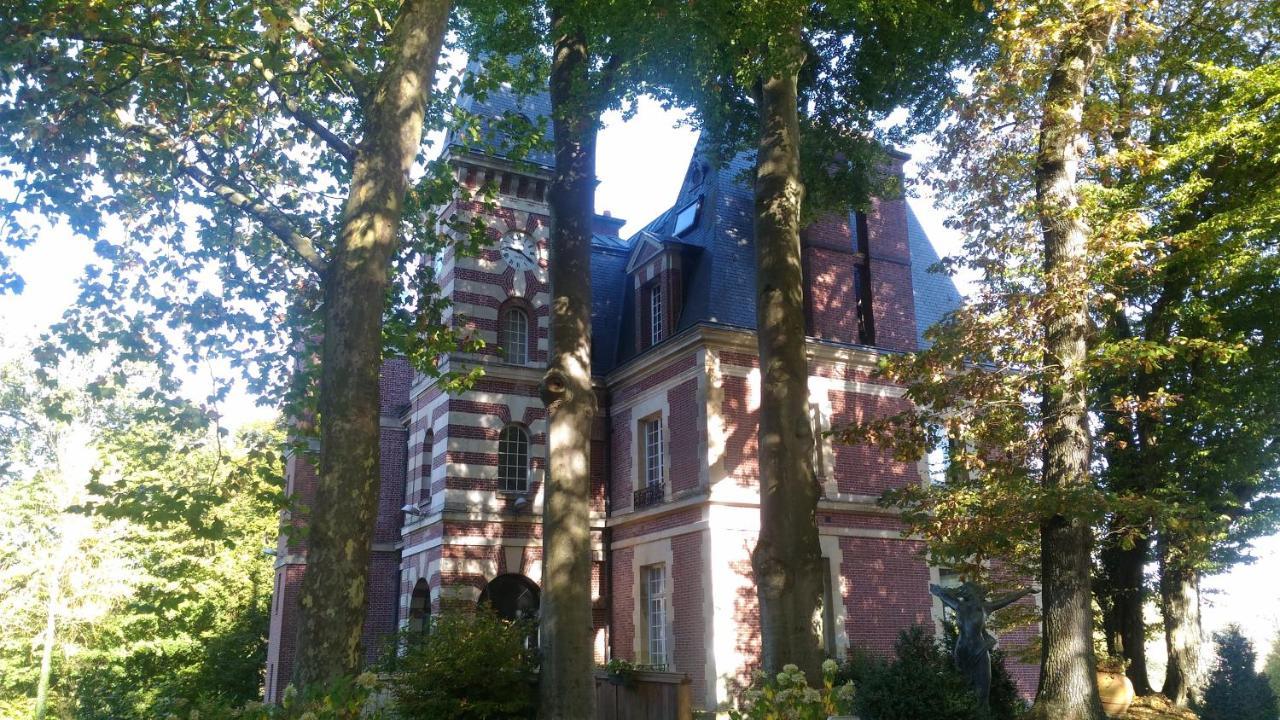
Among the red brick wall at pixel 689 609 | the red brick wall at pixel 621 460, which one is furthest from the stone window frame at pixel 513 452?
the red brick wall at pixel 689 609

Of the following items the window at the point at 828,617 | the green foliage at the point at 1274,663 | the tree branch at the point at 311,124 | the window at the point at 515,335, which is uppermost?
the window at the point at 515,335

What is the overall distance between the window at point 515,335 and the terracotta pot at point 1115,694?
1363 cm

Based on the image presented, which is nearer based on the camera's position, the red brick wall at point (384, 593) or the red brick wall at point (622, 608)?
the red brick wall at point (622, 608)

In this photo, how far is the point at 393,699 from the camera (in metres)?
15.5

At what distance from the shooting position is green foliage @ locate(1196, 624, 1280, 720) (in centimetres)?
1716

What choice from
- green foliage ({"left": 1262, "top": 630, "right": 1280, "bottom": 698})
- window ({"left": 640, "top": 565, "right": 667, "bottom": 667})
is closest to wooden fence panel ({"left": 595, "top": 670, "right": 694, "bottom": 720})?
window ({"left": 640, "top": 565, "right": 667, "bottom": 667})

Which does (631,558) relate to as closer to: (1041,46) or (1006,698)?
(1006,698)

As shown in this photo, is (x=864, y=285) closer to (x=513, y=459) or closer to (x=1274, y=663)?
(x=513, y=459)

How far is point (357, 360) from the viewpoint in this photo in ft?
29.6

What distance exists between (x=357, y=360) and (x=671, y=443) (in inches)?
486

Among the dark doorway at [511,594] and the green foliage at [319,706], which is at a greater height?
the dark doorway at [511,594]

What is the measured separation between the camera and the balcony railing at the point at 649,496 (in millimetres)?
20812

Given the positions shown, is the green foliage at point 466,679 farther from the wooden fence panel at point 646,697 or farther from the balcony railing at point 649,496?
the balcony railing at point 649,496

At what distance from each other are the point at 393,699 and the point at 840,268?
1324cm
